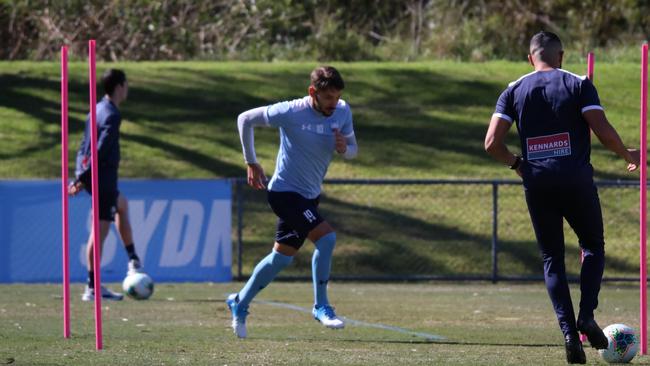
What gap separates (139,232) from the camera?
15609 mm

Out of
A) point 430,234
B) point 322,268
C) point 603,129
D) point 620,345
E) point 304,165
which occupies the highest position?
point 603,129

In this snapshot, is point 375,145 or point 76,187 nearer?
point 76,187

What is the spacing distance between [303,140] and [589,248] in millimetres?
2332

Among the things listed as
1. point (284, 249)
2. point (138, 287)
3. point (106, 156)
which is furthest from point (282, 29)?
point (284, 249)

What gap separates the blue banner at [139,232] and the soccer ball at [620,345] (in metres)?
8.57

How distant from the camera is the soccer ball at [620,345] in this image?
7609mm

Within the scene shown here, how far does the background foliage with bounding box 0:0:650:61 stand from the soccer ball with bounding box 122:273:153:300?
57.1 ft

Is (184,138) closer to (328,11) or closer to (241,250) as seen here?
(241,250)

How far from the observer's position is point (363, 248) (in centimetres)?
1739

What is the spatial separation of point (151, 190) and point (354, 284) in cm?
278

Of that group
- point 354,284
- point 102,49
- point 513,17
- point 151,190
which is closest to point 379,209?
point 354,284

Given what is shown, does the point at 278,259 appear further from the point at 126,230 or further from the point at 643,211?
the point at 126,230

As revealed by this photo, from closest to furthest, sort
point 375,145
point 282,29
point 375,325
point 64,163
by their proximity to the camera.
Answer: point 64,163 → point 375,325 → point 375,145 → point 282,29

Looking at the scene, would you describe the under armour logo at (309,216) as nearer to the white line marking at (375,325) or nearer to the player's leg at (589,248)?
the white line marking at (375,325)
